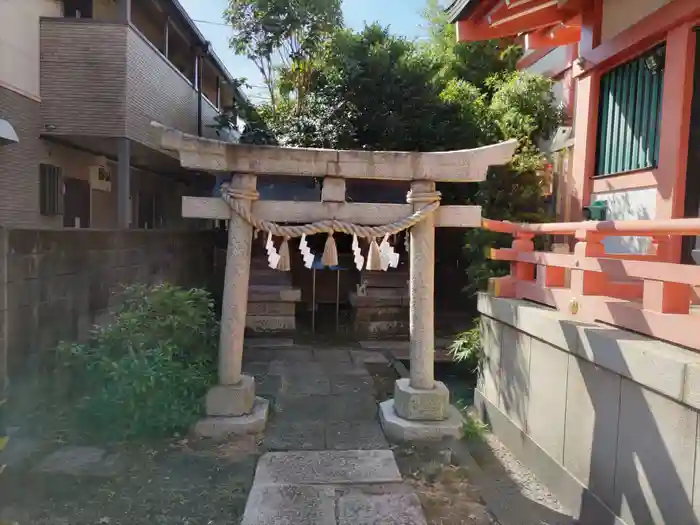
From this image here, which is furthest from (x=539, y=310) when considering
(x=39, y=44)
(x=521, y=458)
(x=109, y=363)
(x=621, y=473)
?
(x=39, y=44)

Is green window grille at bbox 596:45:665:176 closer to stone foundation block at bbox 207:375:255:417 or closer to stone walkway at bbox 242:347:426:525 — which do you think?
stone walkway at bbox 242:347:426:525

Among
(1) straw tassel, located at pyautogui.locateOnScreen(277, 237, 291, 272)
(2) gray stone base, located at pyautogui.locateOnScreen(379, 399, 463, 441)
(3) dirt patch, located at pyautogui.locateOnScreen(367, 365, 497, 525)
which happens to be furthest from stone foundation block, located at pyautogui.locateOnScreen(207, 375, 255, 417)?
(3) dirt patch, located at pyautogui.locateOnScreen(367, 365, 497, 525)

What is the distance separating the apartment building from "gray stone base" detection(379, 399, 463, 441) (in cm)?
527

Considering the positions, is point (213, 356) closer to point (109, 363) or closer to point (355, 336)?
point (109, 363)

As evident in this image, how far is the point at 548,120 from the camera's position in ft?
28.7

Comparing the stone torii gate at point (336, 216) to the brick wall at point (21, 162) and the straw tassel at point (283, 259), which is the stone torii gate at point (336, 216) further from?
the brick wall at point (21, 162)

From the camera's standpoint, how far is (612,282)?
Result: 4.76 metres

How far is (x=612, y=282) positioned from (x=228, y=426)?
376 cm

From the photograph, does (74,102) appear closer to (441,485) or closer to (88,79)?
(88,79)

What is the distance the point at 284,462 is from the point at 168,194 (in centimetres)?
1296

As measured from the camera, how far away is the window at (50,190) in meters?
9.31

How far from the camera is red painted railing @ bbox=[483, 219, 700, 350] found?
3.37 meters

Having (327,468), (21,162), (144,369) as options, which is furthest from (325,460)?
(21,162)

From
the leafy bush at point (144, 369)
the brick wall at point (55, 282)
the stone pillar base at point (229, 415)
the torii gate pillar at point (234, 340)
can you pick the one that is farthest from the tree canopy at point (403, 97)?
the leafy bush at point (144, 369)
